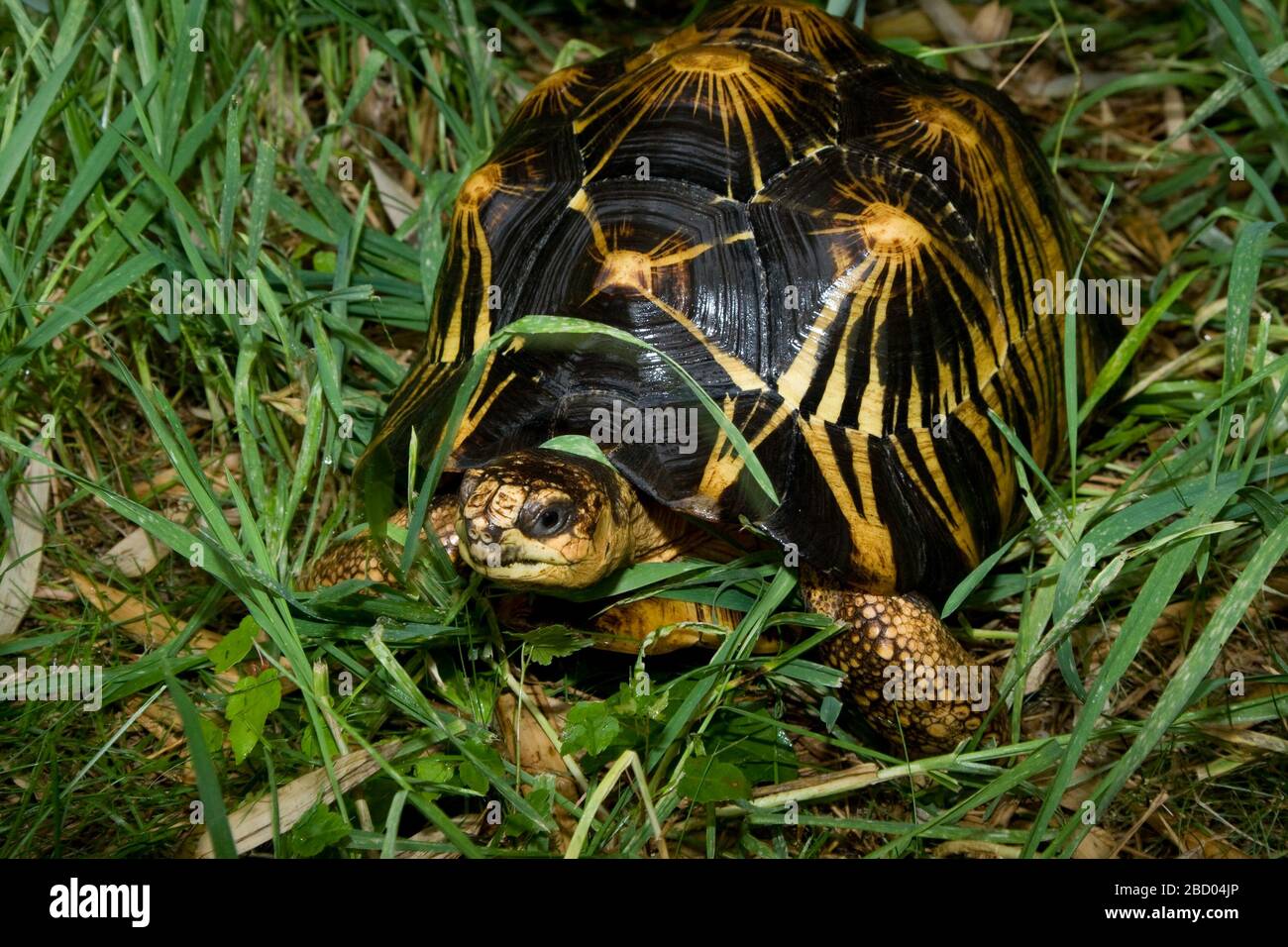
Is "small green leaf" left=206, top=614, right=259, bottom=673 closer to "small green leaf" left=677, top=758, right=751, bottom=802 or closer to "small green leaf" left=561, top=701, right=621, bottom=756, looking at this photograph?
"small green leaf" left=561, top=701, right=621, bottom=756

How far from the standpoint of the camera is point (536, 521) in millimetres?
2246

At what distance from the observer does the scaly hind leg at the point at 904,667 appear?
8.71 ft

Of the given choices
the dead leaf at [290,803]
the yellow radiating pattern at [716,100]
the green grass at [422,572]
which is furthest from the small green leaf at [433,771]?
the yellow radiating pattern at [716,100]

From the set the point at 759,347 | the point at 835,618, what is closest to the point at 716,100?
the point at 759,347

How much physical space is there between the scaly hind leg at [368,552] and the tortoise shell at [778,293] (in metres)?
0.22

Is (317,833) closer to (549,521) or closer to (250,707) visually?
(250,707)

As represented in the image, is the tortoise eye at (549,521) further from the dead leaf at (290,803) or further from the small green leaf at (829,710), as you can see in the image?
the small green leaf at (829,710)

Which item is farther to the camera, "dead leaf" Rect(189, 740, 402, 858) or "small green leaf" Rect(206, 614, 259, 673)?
"small green leaf" Rect(206, 614, 259, 673)

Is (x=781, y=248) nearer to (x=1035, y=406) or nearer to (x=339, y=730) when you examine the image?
(x=1035, y=406)

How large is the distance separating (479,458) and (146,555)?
3.94 ft

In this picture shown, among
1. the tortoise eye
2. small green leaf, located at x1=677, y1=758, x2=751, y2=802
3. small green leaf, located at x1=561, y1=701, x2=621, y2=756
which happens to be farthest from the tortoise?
small green leaf, located at x1=677, y1=758, x2=751, y2=802

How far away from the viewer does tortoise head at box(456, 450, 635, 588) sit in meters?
2.24

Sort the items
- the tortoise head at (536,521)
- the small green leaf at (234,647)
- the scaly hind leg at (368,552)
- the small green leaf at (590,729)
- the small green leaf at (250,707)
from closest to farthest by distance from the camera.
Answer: the tortoise head at (536,521) < the small green leaf at (590,729) < the small green leaf at (250,707) < the small green leaf at (234,647) < the scaly hind leg at (368,552)

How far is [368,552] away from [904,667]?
1.36 m
